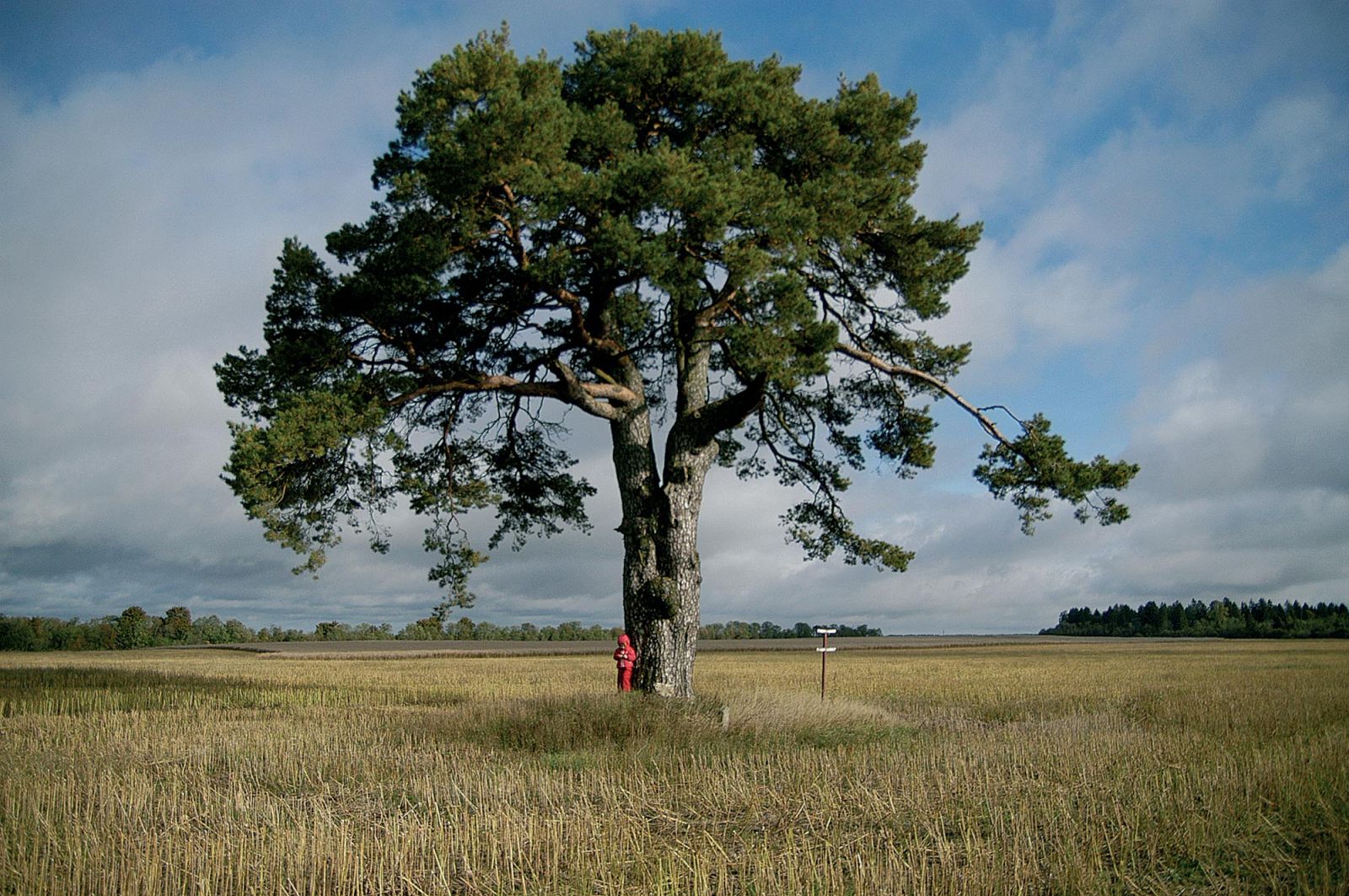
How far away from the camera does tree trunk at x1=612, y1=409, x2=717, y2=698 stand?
15703 millimetres

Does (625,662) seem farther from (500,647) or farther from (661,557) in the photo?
(500,647)

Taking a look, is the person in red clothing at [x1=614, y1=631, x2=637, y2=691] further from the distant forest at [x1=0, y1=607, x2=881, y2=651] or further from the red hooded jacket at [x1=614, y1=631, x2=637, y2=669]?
the distant forest at [x1=0, y1=607, x2=881, y2=651]

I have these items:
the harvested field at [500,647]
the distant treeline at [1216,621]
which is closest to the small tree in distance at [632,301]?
the harvested field at [500,647]

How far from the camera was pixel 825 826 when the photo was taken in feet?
23.9

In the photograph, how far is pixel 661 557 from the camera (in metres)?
16.1

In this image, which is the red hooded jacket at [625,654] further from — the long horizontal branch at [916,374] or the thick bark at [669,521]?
the long horizontal branch at [916,374]

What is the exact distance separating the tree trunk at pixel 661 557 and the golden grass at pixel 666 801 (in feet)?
3.69

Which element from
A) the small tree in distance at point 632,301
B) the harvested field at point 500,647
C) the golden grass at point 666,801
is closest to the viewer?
the golden grass at point 666,801

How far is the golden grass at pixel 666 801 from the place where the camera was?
6188 mm

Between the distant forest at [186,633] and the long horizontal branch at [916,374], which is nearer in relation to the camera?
the long horizontal branch at [916,374]

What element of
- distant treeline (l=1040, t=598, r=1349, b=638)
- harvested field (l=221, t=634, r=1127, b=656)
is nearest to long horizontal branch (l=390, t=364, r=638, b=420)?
harvested field (l=221, t=634, r=1127, b=656)

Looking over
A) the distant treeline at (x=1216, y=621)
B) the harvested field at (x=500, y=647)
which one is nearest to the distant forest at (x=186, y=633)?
the harvested field at (x=500, y=647)

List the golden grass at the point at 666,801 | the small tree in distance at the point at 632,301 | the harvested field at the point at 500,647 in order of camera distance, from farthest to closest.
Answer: the harvested field at the point at 500,647 < the small tree in distance at the point at 632,301 < the golden grass at the point at 666,801

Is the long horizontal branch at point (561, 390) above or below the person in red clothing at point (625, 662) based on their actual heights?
above
